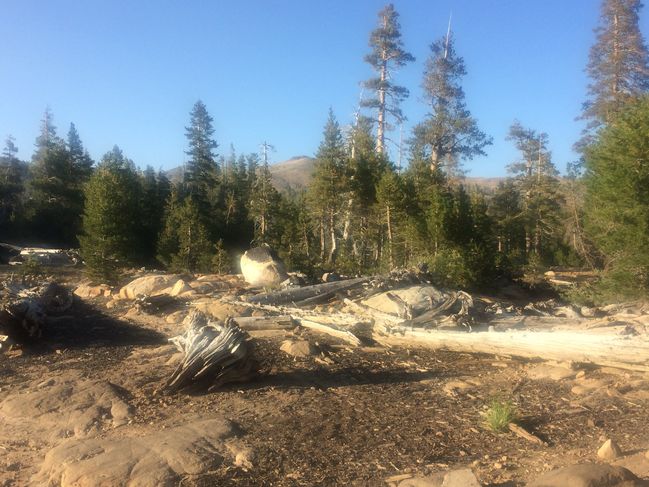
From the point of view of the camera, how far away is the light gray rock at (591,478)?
12.7 ft

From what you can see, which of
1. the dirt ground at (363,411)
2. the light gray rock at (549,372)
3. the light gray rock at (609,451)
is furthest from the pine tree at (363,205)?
the light gray rock at (609,451)

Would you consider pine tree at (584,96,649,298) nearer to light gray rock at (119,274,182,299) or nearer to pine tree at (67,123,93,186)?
light gray rock at (119,274,182,299)

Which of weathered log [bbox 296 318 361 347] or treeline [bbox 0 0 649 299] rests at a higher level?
treeline [bbox 0 0 649 299]

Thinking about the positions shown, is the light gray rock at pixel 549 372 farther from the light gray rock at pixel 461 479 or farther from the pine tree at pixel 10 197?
the pine tree at pixel 10 197

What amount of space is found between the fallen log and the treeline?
18.8 feet

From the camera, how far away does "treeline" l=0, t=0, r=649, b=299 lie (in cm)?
1288

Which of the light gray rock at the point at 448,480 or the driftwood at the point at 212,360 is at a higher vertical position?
the driftwood at the point at 212,360

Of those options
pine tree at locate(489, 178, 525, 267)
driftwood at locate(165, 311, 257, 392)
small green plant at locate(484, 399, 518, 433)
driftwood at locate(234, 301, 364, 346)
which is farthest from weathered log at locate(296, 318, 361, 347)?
pine tree at locate(489, 178, 525, 267)

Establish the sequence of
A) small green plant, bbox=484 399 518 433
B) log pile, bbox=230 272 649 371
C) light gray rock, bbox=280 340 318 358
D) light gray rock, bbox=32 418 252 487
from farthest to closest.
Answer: light gray rock, bbox=280 340 318 358, log pile, bbox=230 272 649 371, small green plant, bbox=484 399 518 433, light gray rock, bbox=32 418 252 487

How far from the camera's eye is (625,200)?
12.1m

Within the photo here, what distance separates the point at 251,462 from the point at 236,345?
2.09 meters

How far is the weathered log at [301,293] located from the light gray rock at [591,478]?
27.0 ft

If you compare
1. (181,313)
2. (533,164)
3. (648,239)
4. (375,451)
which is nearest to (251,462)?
(375,451)

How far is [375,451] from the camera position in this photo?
506 centimetres
